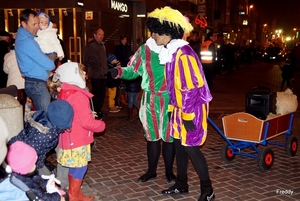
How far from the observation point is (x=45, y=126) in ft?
11.3

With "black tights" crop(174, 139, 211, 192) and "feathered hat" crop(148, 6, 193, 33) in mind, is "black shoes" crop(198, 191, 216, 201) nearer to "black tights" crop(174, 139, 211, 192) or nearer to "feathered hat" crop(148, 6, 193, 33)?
"black tights" crop(174, 139, 211, 192)

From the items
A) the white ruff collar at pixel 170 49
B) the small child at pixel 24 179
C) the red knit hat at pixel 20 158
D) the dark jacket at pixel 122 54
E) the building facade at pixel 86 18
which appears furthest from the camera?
the building facade at pixel 86 18

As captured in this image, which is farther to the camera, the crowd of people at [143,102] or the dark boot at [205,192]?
the dark boot at [205,192]

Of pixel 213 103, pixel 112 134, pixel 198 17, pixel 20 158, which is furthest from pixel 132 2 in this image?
pixel 20 158

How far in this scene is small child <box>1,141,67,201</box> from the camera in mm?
2285

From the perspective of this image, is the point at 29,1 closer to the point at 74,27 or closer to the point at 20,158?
the point at 74,27

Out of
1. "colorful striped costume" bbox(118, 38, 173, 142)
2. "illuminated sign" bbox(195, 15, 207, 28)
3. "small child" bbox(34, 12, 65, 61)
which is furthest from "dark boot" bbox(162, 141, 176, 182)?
"illuminated sign" bbox(195, 15, 207, 28)

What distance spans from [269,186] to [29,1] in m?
13.5

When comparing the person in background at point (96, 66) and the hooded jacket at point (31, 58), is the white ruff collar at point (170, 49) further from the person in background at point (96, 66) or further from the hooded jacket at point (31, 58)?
the person in background at point (96, 66)

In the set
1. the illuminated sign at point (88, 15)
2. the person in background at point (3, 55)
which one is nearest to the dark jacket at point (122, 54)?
the person in background at point (3, 55)

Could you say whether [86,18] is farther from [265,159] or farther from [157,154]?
[265,159]

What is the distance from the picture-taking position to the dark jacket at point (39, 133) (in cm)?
340

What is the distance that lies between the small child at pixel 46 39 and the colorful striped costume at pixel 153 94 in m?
1.15

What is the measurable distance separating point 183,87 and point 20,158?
197cm
